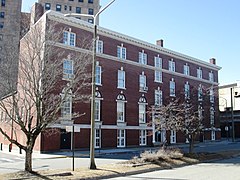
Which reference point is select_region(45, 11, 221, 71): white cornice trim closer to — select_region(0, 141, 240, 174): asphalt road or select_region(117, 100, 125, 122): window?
select_region(117, 100, 125, 122): window

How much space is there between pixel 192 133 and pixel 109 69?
15470mm

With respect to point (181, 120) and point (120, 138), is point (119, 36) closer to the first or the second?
point (120, 138)

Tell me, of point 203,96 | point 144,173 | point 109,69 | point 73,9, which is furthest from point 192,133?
point 73,9

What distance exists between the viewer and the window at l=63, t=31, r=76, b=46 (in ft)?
105

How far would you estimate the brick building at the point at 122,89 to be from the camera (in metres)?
31.2

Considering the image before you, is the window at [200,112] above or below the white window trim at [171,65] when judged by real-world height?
below

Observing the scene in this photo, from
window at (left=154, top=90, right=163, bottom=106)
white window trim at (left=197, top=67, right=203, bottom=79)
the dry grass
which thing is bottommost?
the dry grass

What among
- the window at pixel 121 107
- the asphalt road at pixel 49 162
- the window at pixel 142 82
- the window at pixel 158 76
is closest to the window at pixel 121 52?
the window at pixel 142 82

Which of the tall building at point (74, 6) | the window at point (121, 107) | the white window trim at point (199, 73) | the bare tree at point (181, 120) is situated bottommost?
the bare tree at point (181, 120)

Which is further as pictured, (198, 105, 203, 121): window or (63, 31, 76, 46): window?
(63, 31, 76, 46): window

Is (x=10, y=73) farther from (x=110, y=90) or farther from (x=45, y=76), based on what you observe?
(x=110, y=90)

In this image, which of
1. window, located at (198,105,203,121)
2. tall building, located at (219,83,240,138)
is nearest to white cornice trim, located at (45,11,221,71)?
window, located at (198,105,203,121)

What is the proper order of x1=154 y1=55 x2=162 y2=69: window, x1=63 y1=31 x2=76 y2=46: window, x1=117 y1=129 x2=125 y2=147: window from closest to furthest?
x1=63 y1=31 x2=76 y2=46: window < x1=117 y1=129 x2=125 y2=147: window < x1=154 y1=55 x2=162 y2=69: window

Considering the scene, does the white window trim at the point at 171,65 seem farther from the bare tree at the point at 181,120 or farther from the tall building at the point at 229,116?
the tall building at the point at 229,116
